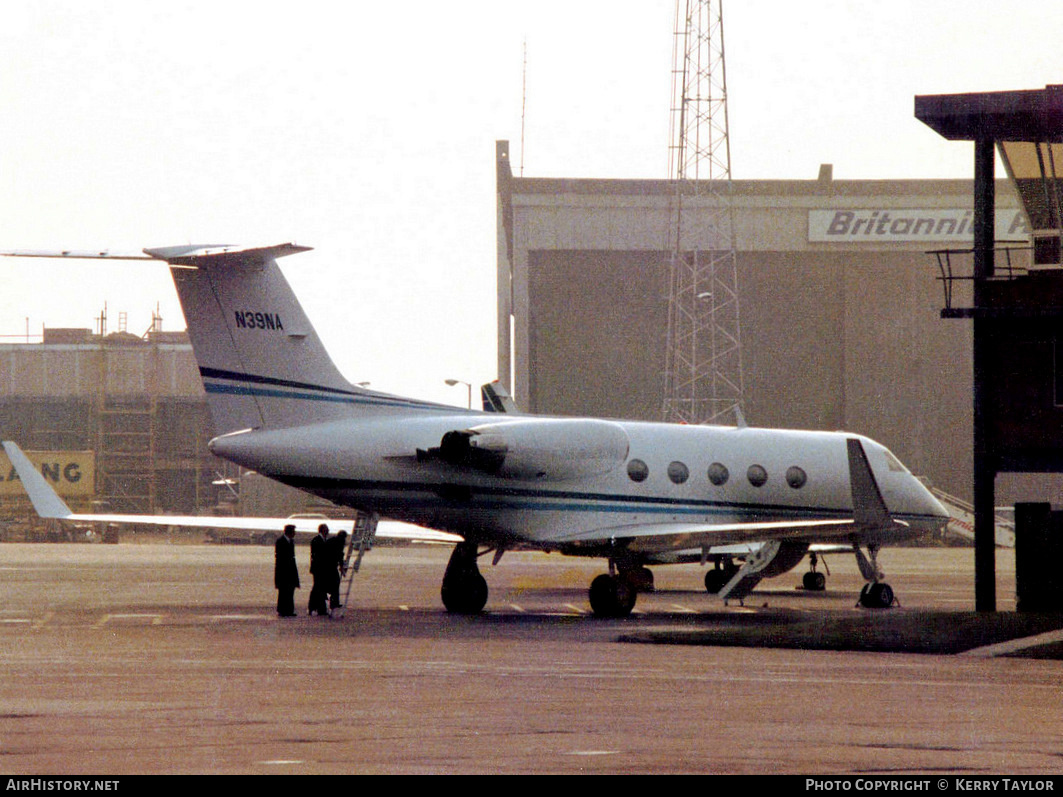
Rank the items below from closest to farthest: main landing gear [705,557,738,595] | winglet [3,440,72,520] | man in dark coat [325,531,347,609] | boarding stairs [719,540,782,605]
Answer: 1. man in dark coat [325,531,347,609]
2. boarding stairs [719,540,782,605]
3. winglet [3,440,72,520]
4. main landing gear [705,557,738,595]

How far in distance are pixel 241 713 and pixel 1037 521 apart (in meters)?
18.7

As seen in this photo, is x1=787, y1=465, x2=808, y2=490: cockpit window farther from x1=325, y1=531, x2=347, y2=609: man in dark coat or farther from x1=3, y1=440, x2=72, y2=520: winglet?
x1=3, y1=440, x2=72, y2=520: winglet

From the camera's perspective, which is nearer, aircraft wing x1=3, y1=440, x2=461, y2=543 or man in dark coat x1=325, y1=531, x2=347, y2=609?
man in dark coat x1=325, y1=531, x2=347, y2=609

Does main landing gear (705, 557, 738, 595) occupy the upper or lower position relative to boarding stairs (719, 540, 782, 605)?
lower

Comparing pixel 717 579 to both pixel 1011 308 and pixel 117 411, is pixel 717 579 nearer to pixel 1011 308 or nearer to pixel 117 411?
pixel 1011 308

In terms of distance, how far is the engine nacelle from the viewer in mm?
25375

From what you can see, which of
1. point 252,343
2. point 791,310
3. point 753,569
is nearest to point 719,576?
point 753,569

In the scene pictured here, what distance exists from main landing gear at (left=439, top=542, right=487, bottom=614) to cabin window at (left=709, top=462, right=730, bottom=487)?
190 inches

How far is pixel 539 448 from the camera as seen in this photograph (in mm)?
26156

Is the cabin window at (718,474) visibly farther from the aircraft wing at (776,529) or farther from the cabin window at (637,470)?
the cabin window at (637,470)

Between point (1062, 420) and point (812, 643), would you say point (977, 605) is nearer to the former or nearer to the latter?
point (1062, 420)

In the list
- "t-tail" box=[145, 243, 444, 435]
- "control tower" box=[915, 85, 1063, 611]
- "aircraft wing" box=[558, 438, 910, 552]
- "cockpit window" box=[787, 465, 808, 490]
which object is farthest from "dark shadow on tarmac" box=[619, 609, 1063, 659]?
"t-tail" box=[145, 243, 444, 435]

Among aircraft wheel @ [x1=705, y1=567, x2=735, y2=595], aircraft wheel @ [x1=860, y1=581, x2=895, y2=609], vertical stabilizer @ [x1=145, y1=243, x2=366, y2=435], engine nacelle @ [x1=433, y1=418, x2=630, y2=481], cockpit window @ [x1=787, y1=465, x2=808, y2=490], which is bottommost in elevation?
aircraft wheel @ [x1=705, y1=567, x2=735, y2=595]

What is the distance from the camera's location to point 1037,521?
90.1ft
